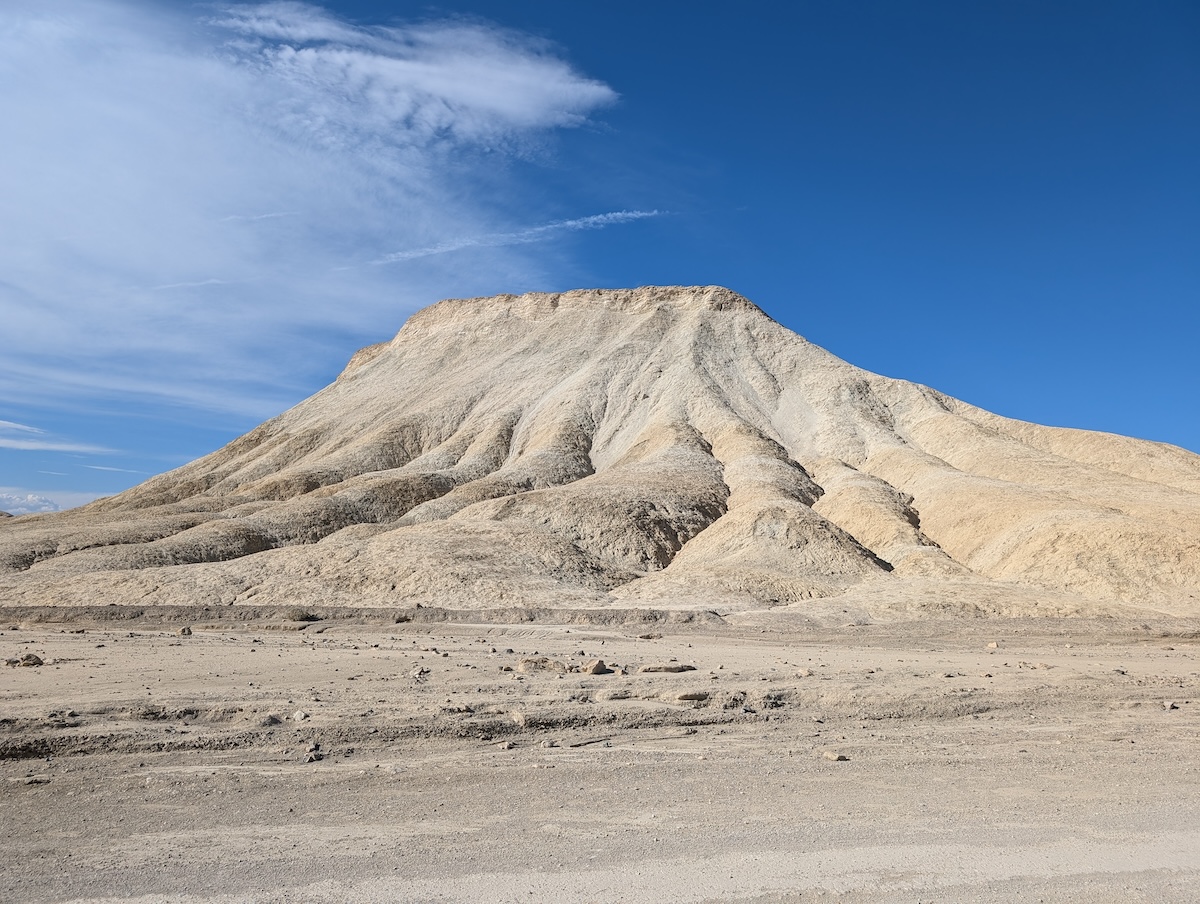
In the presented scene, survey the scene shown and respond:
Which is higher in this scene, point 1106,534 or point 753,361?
point 753,361

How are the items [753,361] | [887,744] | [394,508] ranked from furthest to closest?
[753,361] < [394,508] < [887,744]

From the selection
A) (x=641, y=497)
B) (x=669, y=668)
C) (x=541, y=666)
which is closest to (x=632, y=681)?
(x=669, y=668)

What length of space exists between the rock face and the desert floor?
1630 cm

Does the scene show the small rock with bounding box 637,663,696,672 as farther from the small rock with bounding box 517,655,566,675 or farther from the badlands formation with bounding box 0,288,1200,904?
the small rock with bounding box 517,655,566,675

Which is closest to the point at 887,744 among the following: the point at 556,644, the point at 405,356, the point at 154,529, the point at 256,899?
the point at 256,899

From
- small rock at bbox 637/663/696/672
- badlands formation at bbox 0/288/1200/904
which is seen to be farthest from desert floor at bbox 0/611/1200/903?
small rock at bbox 637/663/696/672

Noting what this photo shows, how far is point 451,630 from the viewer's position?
2656cm

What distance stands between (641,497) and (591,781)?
119 feet

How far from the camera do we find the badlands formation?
770 centimetres

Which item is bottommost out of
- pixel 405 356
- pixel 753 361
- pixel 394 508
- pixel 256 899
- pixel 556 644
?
pixel 256 899

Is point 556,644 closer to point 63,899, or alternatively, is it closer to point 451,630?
point 451,630

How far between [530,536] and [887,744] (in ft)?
94.2

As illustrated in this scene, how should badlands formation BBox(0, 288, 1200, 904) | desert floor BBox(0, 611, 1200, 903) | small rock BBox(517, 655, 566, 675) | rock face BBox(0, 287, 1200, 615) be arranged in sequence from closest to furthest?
desert floor BBox(0, 611, 1200, 903)
badlands formation BBox(0, 288, 1200, 904)
small rock BBox(517, 655, 566, 675)
rock face BBox(0, 287, 1200, 615)

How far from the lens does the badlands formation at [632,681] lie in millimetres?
7699
